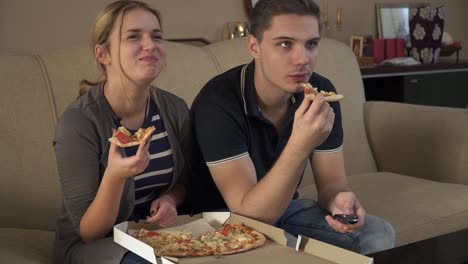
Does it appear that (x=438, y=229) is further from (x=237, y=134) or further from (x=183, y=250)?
(x=183, y=250)

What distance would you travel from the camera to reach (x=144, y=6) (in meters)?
1.67

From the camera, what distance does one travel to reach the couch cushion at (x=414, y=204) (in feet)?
6.65

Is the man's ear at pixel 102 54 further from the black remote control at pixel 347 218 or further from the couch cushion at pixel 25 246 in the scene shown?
the black remote control at pixel 347 218

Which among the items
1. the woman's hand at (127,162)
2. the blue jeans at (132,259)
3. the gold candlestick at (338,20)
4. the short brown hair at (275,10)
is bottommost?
the blue jeans at (132,259)

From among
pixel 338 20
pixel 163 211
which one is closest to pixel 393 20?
pixel 338 20

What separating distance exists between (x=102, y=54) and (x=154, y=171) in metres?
0.31

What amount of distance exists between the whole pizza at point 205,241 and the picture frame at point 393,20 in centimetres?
326

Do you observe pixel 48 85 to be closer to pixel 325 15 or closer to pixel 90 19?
pixel 90 19

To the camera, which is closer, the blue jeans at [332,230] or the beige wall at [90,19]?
the blue jeans at [332,230]

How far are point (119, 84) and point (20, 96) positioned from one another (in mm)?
517

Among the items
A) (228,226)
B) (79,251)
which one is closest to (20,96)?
(79,251)

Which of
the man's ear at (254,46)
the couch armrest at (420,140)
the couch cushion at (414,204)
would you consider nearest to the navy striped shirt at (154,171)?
the man's ear at (254,46)

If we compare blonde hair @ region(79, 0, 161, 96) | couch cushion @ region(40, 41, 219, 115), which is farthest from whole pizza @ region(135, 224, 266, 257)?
couch cushion @ region(40, 41, 219, 115)

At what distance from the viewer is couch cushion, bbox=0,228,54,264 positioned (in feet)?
5.26
